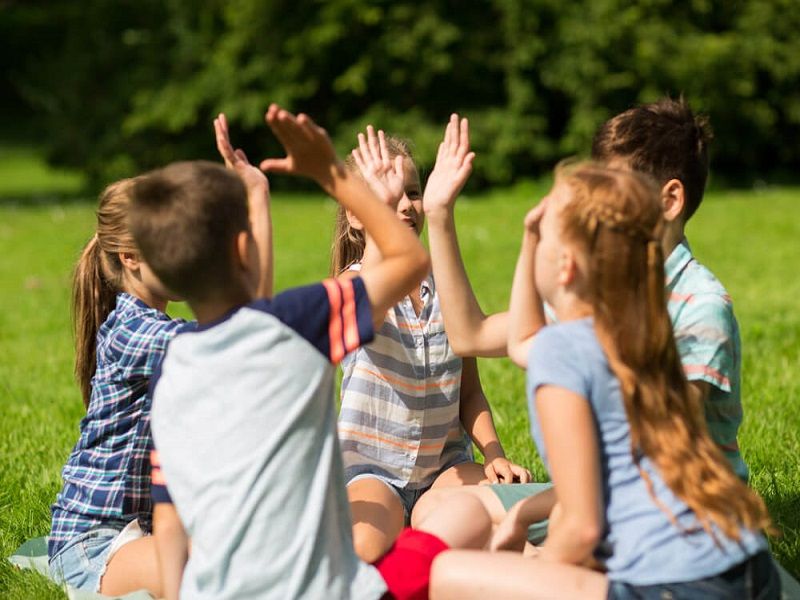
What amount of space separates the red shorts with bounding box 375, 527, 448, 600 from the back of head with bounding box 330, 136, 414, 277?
102 cm

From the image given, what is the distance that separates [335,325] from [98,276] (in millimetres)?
1241

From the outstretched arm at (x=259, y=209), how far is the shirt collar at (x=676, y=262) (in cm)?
100

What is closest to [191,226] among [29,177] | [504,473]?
[504,473]

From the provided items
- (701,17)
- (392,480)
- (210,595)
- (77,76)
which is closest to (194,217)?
(210,595)

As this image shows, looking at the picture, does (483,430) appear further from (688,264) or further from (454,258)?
(688,264)

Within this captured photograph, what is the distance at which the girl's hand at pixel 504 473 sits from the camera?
3.34 meters

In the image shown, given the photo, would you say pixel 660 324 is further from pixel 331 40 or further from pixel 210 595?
pixel 331 40

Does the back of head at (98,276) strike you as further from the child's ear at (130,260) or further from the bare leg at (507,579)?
the bare leg at (507,579)

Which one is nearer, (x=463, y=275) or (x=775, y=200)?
(x=463, y=275)

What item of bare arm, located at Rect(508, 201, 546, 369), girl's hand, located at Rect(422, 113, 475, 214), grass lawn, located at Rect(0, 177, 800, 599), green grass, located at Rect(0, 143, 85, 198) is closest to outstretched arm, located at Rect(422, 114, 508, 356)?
girl's hand, located at Rect(422, 113, 475, 214)

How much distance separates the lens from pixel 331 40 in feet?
54.1

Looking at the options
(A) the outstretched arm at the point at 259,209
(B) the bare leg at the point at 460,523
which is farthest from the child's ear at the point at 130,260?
(B) the bare leg at the point at 460,523

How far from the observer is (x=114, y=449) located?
324cm

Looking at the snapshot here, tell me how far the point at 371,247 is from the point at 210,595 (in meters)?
1.12
